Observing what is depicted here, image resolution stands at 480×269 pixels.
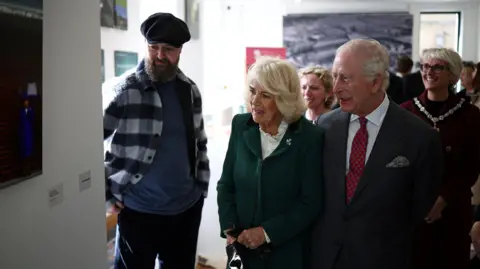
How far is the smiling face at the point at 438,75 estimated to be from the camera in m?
2.49

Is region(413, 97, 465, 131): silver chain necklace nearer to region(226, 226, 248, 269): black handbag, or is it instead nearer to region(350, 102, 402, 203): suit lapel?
region(350, 102, 402, 203): suit lapel

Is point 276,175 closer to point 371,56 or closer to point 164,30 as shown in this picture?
point 371,56

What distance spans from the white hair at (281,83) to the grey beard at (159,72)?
674 millimetres

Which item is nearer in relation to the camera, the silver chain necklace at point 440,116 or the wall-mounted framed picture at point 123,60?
the silver chain necklace at point 440,116

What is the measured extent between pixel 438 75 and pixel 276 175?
1.15 metres

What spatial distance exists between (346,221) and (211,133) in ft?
10.1

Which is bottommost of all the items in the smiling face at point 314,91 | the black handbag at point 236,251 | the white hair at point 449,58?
the black handbag at point 236,251

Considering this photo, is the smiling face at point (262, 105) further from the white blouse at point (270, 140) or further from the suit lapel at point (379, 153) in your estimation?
the suit lapel at point (379, 153)

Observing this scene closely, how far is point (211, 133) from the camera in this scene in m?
4.79

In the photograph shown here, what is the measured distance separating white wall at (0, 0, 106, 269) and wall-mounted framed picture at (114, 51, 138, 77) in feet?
4.18

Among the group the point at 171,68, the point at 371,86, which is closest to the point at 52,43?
the point at 171,68

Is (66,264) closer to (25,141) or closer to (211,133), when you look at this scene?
(25,141)

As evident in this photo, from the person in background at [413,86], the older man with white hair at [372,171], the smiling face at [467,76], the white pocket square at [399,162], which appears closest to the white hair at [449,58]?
the older man with white hair at [372,171]

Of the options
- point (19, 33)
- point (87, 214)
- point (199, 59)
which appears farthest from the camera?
point (199, 59)
